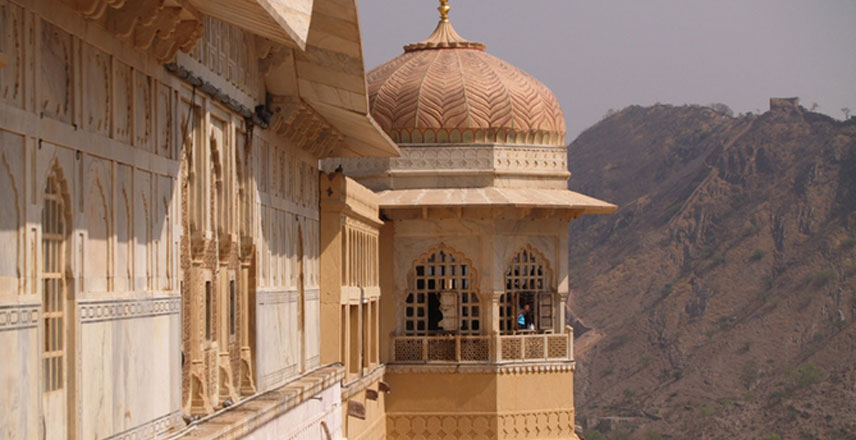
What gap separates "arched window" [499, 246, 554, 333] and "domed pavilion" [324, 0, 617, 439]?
24mm

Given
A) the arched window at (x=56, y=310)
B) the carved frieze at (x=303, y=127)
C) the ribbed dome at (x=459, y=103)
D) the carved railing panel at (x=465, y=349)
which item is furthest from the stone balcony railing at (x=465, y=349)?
the arched window at (x=56, y=310)

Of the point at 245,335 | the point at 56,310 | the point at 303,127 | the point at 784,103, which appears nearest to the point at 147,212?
the point at 56,310

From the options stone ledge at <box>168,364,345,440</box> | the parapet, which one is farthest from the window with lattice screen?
the parapet

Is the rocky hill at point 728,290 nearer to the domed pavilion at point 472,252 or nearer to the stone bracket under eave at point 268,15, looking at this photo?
the domed pavilion at point 472,252

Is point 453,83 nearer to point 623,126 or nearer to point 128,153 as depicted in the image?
point 128,153

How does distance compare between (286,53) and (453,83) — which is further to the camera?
(453,83)

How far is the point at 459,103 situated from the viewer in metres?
25.1

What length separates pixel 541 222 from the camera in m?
25.4

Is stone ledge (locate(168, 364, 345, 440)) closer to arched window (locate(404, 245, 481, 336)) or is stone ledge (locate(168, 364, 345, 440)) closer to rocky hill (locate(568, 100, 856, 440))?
arched window (locate(404, 245, 481, 336))

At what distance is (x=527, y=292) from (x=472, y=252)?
141 centimetres

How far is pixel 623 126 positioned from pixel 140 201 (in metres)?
90.8

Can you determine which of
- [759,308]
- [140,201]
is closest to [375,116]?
[140,201]

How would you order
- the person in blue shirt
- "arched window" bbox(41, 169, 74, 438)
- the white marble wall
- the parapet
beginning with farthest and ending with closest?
1. the parapet
2. the person in blue shirt
3. "arched window" bbox(41, 169, 74, 438)
4. the white marble wall

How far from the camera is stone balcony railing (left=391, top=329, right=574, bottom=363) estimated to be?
2456 centimetres
